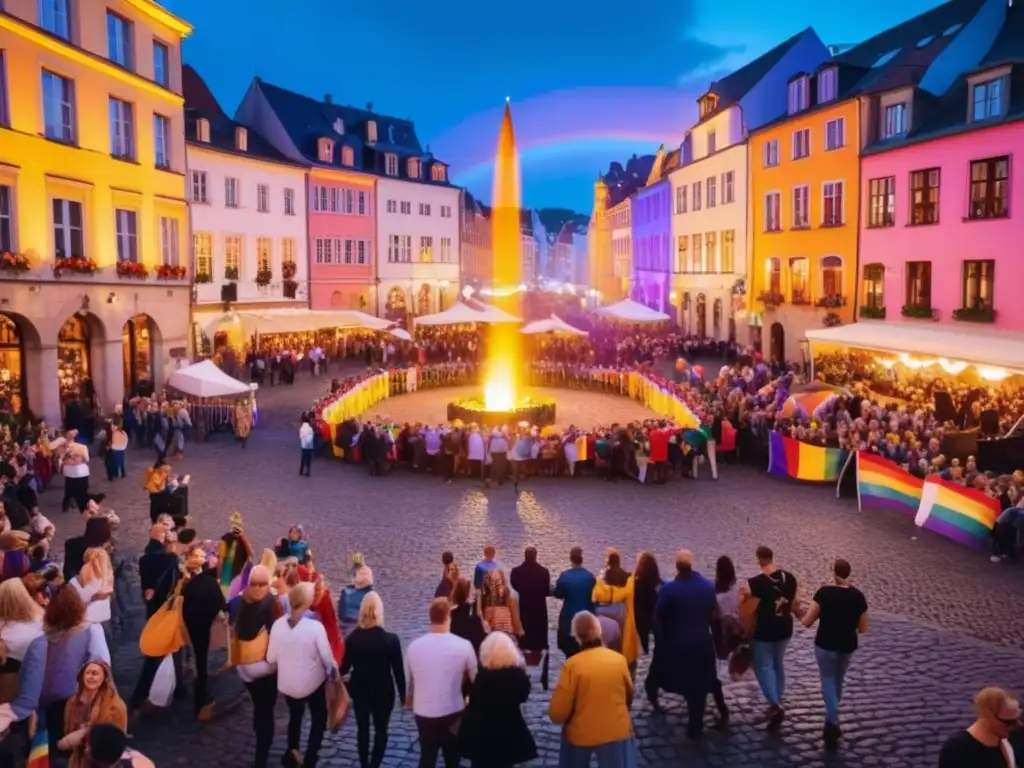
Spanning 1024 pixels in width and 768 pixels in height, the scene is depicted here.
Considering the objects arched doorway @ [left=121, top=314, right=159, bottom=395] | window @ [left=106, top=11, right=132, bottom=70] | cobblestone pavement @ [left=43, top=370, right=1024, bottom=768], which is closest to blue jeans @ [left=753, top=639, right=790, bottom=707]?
cobblestone pavement @ [left=43, top=370, right=1024, bottom=768]

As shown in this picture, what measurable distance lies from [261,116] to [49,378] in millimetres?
31311

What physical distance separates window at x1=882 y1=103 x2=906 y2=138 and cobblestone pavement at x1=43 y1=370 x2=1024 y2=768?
720 inches

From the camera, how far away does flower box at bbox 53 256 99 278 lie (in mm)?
26547

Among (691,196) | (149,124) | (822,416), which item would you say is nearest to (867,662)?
(822,416)

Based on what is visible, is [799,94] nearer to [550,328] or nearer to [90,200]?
[550,328]

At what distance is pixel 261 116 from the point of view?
Result: 53500 millimetres

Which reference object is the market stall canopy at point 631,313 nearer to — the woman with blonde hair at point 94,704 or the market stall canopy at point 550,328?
the market stall canopy at point 550,328

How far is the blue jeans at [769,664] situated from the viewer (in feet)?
28.1

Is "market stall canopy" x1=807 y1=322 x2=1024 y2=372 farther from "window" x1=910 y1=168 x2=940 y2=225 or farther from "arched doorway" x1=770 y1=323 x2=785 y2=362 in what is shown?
"arched doorway" x1=770 y1=323 x2=785 y2=362

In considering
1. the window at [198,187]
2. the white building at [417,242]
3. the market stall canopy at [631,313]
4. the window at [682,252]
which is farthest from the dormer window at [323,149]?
the window at [682,252]

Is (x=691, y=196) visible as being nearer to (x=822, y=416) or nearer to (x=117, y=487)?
(x=822, y=416)

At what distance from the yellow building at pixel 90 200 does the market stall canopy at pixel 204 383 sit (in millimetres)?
4315

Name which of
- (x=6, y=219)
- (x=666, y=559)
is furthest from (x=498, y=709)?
(x=6, y=219)

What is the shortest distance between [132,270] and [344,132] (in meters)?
32.1
